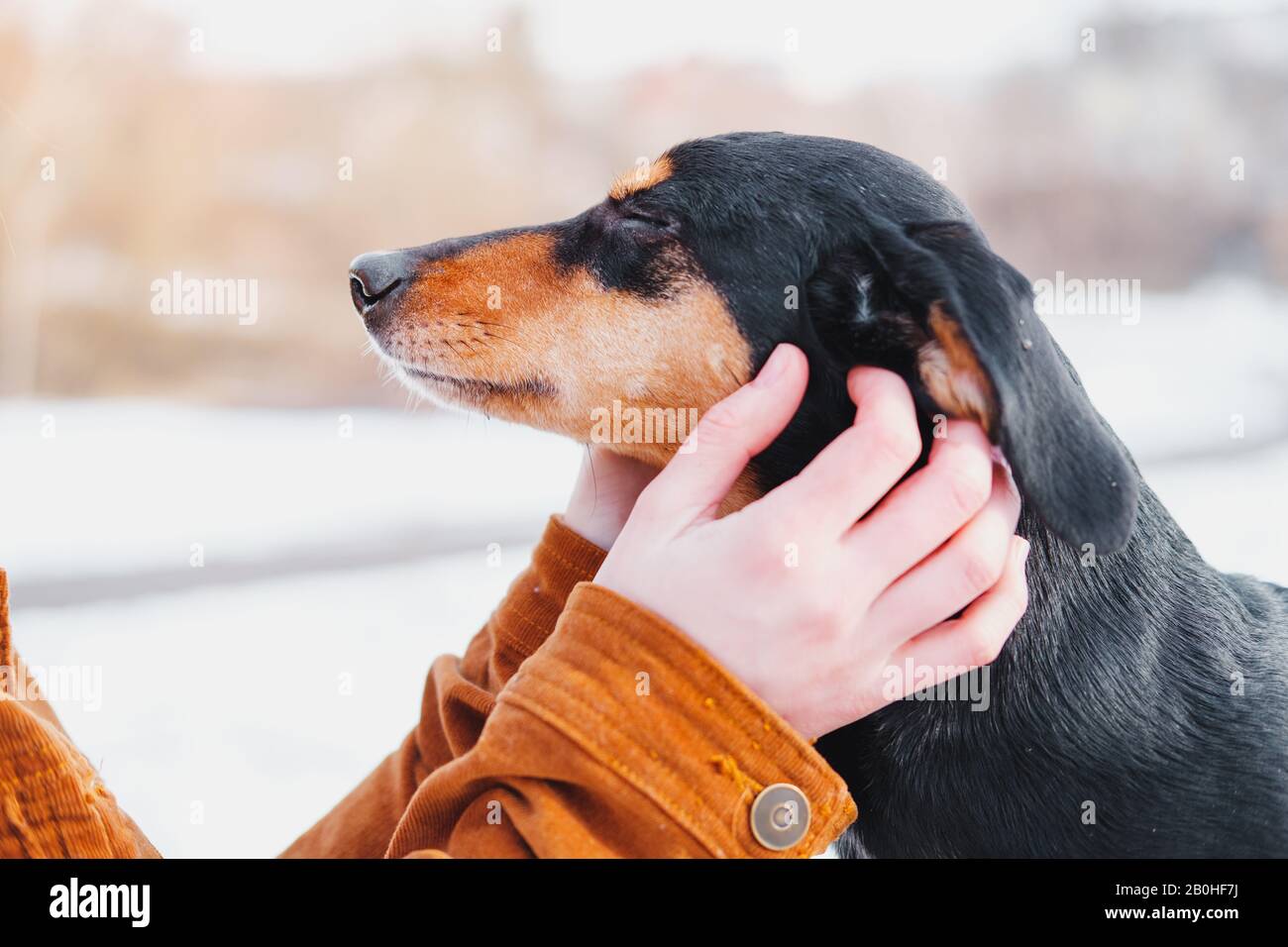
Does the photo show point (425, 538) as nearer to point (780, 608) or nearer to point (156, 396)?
point (156, 396)

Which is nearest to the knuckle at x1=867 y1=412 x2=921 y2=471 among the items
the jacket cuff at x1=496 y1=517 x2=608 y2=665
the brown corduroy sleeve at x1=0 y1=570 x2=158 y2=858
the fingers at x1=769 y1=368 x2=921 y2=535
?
the fingers at x1=769 y1=368 x2=921 y2=535

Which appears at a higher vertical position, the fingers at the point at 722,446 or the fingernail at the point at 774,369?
the fingernail at the point at 774,369

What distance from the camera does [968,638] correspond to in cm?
81

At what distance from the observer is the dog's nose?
1.27 metres

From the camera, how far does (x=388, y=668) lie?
2.60 metres

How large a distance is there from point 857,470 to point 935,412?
8.2 inches

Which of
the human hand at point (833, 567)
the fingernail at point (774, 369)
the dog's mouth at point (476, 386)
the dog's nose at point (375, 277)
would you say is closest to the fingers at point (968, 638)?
the human hand at point (833, 567)

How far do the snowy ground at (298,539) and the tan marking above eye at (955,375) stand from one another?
106 cm

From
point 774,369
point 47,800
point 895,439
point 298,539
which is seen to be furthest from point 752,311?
point 298,539

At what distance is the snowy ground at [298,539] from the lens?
89.7 inches

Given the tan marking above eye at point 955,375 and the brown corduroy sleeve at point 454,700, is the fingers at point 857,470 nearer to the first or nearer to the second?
the tan marking above eye at point 955,375

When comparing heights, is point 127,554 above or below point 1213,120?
below
